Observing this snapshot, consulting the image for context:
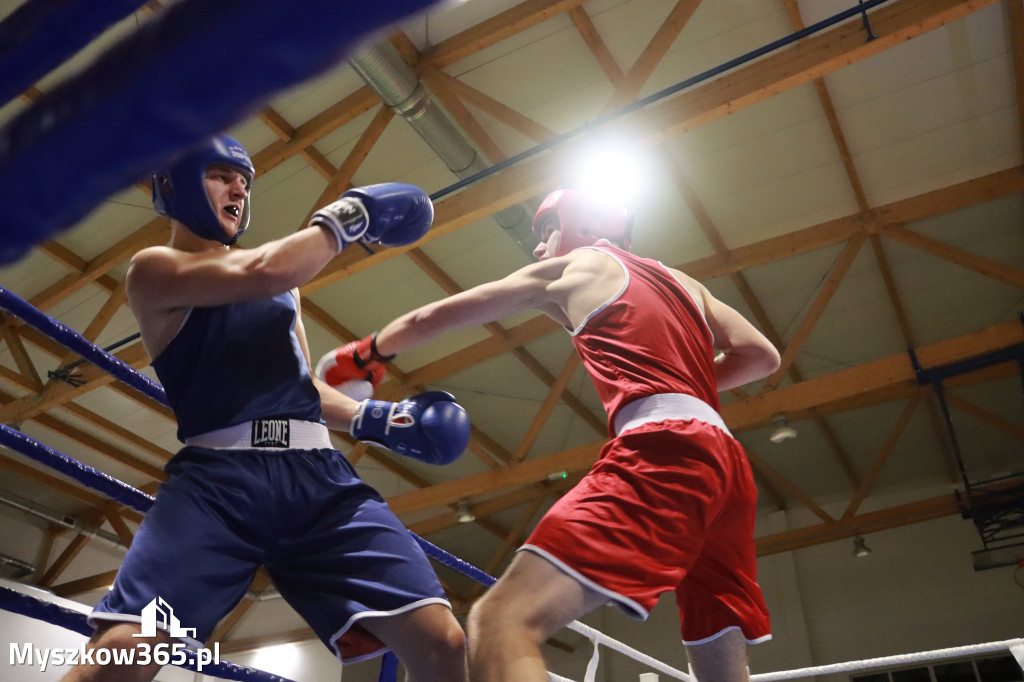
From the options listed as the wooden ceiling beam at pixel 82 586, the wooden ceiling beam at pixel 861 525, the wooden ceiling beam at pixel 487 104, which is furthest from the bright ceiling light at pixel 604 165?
the wooden ceiling beam at pixel 82 586

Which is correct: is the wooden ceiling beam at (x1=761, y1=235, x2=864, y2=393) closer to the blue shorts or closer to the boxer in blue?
the boxer in blue

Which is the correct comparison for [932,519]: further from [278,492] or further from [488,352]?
[278,492]

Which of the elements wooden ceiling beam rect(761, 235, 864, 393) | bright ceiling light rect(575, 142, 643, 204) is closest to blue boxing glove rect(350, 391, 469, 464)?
bright ceiling light rect(575, 142, 643, 204)

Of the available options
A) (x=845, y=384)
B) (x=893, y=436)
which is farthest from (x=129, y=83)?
(x=893, y=436)

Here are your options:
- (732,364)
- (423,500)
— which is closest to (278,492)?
(732,364)

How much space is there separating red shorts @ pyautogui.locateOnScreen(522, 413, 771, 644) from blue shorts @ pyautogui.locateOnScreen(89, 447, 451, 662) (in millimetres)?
255

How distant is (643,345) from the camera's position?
1.64m

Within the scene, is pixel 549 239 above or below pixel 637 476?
above

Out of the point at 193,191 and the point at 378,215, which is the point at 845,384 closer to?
the point at 378,215

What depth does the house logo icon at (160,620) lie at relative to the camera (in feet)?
3.70

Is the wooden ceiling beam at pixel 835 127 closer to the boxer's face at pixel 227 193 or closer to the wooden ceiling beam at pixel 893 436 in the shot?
the wooden ceiling beam at pixel 893 436

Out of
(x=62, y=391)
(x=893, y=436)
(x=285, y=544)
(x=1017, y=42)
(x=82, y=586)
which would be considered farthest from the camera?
(x=82, y=586)

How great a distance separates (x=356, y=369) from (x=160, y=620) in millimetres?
732

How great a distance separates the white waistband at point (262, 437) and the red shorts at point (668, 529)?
46 cm
